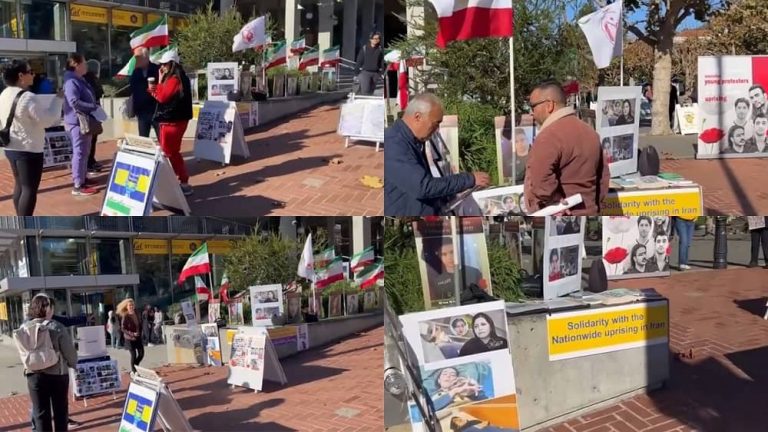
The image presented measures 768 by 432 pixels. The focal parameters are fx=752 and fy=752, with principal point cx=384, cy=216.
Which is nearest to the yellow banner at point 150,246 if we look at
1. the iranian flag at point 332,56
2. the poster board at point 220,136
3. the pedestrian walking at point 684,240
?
the pedestrian walking at point 684,240

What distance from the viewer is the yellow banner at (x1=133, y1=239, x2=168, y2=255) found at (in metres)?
3.68

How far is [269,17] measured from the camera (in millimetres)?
11656

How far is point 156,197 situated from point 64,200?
1.24 meters

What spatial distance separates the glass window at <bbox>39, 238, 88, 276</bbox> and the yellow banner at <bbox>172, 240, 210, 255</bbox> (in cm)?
43

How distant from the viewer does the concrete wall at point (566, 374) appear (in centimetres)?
306

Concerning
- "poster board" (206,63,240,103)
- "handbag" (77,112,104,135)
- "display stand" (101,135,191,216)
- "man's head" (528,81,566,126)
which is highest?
"poster board" (206,63,240,103)

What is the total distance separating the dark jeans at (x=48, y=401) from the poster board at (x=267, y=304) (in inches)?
39.0

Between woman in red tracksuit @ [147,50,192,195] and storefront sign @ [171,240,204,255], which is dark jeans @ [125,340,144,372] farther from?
woman in red tracksuit @ [147,50,192,195]

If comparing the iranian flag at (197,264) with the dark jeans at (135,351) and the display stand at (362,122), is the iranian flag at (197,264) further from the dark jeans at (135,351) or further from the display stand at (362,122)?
the display stand at (362,122)

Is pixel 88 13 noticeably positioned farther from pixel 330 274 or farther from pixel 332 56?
pixel 330 274

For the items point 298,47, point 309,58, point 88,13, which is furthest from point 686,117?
point 88,13

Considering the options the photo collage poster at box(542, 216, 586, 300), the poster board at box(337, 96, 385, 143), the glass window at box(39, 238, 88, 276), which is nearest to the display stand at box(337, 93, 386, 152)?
the poster board at box(337, 96, 385, 143)

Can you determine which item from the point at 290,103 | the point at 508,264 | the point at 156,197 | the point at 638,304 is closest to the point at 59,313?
the point at 156,197

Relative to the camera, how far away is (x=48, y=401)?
3609 millimetres
